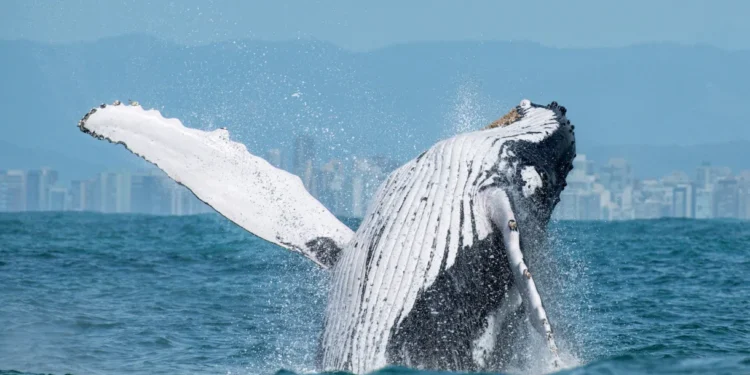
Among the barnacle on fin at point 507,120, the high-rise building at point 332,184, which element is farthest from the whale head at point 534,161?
the high-rise building at point 332,184

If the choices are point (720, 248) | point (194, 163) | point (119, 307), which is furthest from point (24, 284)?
point (720, 248)

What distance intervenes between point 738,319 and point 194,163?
7743 mm

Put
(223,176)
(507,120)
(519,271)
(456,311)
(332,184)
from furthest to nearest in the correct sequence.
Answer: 1. (332,184)
2. (507,120)
3. (223,176)
4. (456,311)
5. (519,271)

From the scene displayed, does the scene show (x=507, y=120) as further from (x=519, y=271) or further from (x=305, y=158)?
(x=305, y=158)

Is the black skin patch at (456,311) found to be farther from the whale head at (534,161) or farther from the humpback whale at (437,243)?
the whale head at (534,161)

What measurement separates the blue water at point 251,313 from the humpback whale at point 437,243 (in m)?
0.31

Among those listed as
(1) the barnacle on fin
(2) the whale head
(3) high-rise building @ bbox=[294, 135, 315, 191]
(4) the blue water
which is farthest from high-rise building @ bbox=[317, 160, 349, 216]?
(2) the whale head

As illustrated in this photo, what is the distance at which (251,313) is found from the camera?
12195mm

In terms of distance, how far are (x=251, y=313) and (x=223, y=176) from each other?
5501 millimetres

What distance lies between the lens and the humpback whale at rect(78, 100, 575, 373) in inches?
235

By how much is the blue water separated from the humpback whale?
1.03 feet

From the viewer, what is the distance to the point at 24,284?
1471 cm

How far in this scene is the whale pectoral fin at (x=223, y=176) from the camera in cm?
678

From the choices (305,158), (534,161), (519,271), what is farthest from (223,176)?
(305,158)
